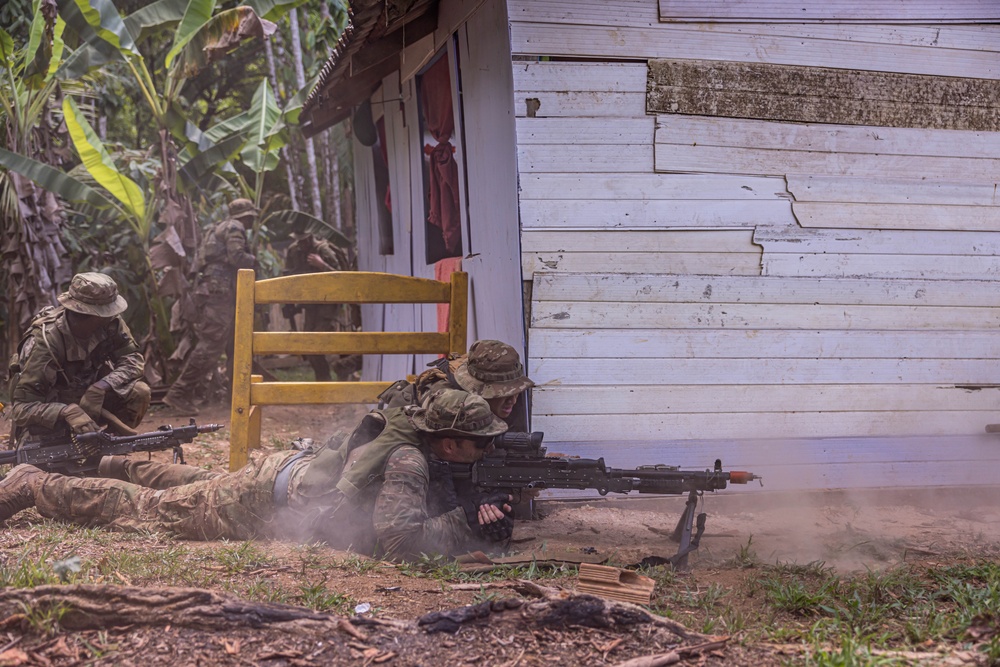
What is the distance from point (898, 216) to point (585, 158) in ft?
7.24

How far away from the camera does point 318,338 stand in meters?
5.63

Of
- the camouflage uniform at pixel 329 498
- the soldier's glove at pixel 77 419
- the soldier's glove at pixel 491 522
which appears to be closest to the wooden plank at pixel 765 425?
the soldier's glove at pixel 491 522

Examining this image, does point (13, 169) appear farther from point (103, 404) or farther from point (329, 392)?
point (329, 392)

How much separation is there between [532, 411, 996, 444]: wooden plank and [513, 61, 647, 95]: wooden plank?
6.69ft

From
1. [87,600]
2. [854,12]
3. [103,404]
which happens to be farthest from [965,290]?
[103,404]

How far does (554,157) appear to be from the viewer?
5293 mm

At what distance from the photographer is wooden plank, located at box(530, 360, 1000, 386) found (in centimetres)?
541

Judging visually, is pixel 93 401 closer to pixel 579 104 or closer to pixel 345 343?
pixel 345 343

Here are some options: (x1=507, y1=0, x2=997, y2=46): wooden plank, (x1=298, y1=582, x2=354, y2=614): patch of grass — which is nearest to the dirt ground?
(x1=298, y1=582, x2=354, y2=614): patch of grass

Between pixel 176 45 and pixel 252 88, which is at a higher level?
pixel 252 88

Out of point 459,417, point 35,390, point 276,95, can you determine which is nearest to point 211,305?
point 35,390

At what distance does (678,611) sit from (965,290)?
367cm

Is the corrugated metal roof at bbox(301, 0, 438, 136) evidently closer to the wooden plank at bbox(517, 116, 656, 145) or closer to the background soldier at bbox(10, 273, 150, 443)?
the wooden plank at bbox(517, 116, 656, 145)

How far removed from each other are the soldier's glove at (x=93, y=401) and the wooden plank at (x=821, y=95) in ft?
14.1
